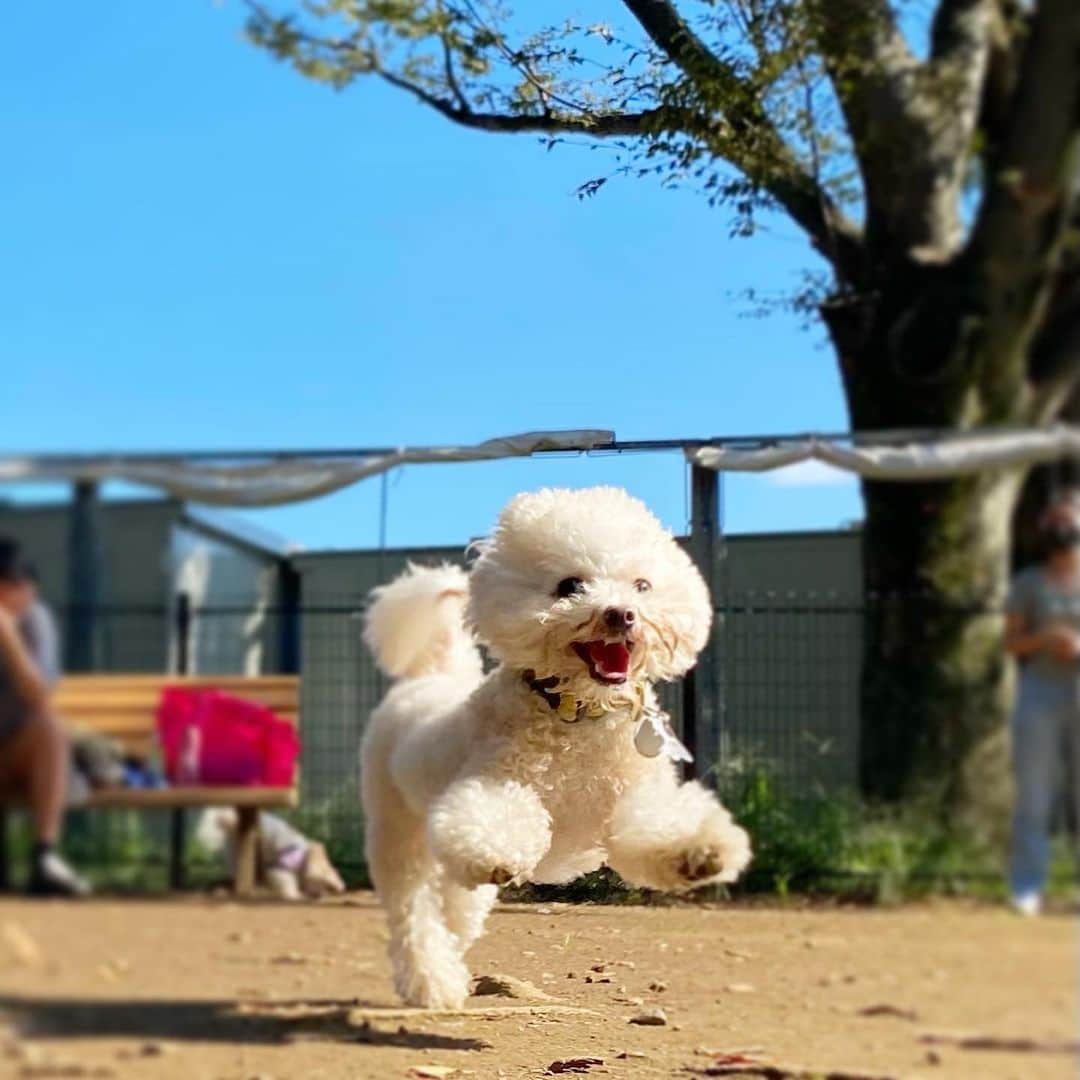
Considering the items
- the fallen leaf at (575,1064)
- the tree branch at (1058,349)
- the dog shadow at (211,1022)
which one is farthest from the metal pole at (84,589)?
the fallen leaf at (575,1064)

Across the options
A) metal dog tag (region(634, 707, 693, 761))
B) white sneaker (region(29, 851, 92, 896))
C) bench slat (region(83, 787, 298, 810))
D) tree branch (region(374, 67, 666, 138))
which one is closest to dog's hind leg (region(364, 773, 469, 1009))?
bench slat (region(83, 787, 298, 810))

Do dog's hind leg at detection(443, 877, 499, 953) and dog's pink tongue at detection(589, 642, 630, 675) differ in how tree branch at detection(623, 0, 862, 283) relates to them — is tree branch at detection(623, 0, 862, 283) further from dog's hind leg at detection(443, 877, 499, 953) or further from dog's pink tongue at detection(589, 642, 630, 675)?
dog's hind leg at detection(443, 877, 499, 953)

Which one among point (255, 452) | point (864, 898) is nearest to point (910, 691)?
point (864, 898)

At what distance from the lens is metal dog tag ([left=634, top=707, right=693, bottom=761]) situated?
4.55 feet

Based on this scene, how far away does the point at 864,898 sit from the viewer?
4.21 ft

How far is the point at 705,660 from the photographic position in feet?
4.54

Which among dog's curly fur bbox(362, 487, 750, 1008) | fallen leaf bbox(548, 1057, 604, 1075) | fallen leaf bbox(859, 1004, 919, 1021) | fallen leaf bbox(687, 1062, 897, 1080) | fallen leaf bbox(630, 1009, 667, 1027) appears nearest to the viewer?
fallen leaf bbox(859, 1004, 919, 1021)

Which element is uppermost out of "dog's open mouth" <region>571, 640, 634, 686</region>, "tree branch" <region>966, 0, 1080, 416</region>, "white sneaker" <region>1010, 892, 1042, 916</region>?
"tree branch" <region>966, 0, 1080, 416</region>

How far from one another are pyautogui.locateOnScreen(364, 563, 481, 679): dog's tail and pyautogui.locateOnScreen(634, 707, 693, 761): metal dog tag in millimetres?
202

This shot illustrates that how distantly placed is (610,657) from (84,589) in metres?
0.48

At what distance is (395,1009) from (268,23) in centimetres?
100

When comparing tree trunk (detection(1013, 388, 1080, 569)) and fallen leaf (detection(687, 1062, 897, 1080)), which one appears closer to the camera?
tree trunk (detection(1013, 388, 1080, 569))

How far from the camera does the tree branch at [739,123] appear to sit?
51.3 inches

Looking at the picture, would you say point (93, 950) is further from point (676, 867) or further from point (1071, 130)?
point (1071, 130)
